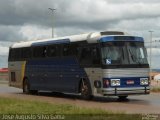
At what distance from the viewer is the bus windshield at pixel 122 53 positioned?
20938 millimetres

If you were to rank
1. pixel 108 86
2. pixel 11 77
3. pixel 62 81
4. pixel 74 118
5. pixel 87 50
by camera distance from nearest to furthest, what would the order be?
pixel 74 118 < pixel 108 86 < pixel 87 50 < pixel 62 81 < pixel 11 77

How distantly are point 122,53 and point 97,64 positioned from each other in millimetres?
1168

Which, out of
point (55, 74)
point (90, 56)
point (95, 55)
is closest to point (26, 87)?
point (55, 74)

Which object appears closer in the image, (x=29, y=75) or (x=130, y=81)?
(x=130, y=81)

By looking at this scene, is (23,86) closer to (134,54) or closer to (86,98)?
(86,98)

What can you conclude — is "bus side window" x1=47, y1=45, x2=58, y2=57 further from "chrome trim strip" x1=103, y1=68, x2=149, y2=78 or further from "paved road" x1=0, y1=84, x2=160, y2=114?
"chrome trim strip" x1=103, y1=68, x2=149, y2=78

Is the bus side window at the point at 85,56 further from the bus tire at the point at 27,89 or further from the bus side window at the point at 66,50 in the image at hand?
the bus tire at the point at 27,89

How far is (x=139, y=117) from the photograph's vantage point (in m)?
13.4

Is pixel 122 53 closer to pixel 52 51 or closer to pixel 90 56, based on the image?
pixel 90 56

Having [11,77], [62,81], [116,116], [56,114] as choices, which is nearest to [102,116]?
[116,116]

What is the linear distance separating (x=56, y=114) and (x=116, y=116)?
5.99 ft

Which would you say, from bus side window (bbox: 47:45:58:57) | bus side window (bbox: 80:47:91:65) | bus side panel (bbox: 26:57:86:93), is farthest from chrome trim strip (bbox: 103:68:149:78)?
bus side window (bbox: 47:45:58:57)

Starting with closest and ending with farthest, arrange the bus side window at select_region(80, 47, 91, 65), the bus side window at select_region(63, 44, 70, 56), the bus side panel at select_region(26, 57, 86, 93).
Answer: the bus side window at select_region(80, 47, 91, 65) < the bus side panel at select_region(26, 57, 86, 93) < the bus side window at select_region(63, 44, 70, 56)

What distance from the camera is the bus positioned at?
21.0m
